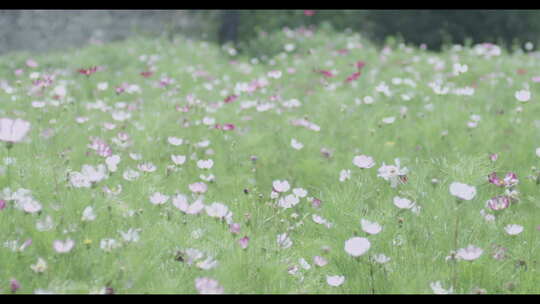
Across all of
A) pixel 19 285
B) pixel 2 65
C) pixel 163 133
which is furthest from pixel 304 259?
pixel 2 65

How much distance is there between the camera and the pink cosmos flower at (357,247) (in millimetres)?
1779

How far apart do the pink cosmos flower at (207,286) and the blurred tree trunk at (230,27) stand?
27.7 ft

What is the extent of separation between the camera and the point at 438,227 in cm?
223

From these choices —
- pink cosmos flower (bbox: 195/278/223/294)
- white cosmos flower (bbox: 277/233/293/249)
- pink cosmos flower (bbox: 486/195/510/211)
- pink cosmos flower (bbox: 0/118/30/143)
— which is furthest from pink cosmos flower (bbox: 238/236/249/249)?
pink cosmos flower (bbox: 486/195/510/211)

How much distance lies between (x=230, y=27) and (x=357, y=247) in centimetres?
845

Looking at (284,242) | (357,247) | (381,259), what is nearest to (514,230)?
(381,259)

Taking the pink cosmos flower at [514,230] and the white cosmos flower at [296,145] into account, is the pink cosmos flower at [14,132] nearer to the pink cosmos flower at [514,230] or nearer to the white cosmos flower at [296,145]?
the white cosmos flower at [296,145]

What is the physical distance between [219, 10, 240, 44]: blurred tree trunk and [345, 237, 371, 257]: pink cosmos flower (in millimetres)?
8228

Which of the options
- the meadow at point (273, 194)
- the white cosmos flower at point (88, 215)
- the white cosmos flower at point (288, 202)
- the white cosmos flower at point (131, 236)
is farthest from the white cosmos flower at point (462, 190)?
the white cosmos flower at point (88, 215)

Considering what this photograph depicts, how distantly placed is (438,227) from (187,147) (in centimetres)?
168

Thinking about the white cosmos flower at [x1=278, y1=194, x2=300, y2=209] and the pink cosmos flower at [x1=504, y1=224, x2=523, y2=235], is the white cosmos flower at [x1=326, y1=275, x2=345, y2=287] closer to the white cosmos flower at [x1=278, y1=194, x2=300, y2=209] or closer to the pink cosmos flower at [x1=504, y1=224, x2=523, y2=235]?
the white cosmos flower at [x1=278, y1=194, x2=300, y2=209]

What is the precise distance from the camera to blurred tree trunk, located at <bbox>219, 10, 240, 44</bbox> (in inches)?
383

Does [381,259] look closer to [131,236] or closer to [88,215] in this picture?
[131,236]

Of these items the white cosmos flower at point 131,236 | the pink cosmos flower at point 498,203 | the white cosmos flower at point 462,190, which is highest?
the white cosmos flower at point 462,190
